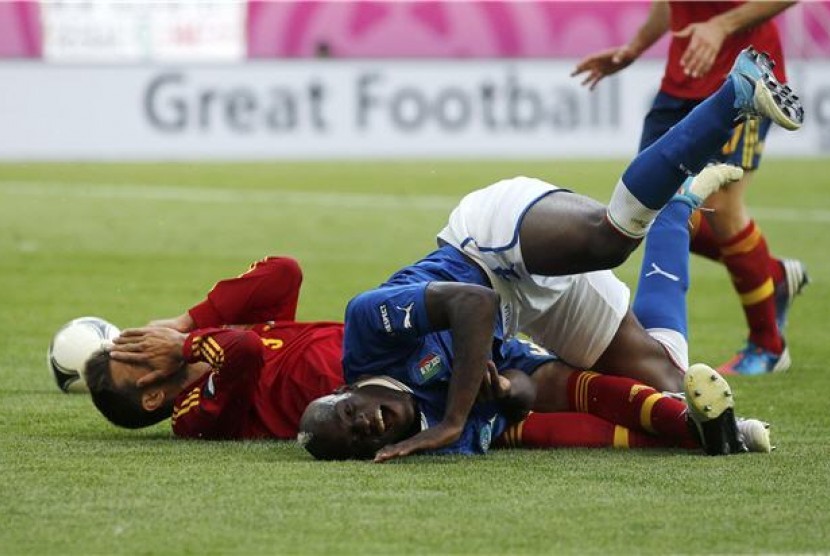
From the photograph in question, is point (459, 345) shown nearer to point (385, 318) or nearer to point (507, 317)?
point (385, 318)

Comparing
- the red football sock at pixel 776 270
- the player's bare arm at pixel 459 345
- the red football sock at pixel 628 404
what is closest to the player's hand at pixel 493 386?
the player's bare arm at pixel 459 345

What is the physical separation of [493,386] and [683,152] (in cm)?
91

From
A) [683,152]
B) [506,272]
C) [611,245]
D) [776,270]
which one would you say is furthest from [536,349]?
[776,270]

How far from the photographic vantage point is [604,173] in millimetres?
18656

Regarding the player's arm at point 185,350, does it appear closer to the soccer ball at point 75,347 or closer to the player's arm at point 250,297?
the player's arm at point 250,297

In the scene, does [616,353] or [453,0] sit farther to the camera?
[453,0]

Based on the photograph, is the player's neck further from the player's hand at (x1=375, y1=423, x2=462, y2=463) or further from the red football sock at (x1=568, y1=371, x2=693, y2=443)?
the red football sock at (x1=568, y1=371, x2=693, y2=443)

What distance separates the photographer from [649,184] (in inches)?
212

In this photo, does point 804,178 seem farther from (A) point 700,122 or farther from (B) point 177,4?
(A) point 700,122

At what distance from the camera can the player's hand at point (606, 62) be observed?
801 cm

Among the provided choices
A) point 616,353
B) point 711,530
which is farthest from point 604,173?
point 711,530

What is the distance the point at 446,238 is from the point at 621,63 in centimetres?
247

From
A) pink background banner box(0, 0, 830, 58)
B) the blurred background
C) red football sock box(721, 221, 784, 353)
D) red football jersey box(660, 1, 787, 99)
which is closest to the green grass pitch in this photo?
red football sock box(721, 221, 784, 353)

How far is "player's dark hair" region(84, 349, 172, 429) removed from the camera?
227 inches
